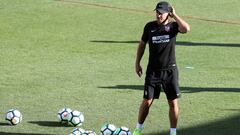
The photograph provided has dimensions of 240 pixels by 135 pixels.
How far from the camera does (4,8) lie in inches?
1024

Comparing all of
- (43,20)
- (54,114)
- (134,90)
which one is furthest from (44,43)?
(54,114)

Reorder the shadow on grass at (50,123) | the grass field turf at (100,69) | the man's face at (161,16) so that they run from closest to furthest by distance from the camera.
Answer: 1. the man's face at (161,16)
2. the shadow on grass at (50,123)
3. the grass field turf at (100,69)

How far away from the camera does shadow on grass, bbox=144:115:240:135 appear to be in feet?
35.0

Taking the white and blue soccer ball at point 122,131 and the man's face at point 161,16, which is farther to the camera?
the white and blue soccer ball at point 122,131

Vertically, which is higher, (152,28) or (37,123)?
(152,28)

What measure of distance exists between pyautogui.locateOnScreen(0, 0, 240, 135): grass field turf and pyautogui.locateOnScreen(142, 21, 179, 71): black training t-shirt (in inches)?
53.1

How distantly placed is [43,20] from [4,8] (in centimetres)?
315

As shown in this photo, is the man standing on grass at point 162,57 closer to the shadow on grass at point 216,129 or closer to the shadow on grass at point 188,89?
the shadow on grass at point 216,129

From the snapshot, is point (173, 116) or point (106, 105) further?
point (106, 105)

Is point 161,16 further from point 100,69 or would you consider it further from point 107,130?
point 100,69

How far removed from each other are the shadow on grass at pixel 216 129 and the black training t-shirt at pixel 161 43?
1346 millimetres

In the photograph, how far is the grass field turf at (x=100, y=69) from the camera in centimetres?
1159

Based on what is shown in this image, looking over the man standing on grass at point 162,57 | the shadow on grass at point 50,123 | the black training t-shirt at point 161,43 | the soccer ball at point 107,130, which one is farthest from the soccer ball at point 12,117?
the black training t-shirt at point 161,43

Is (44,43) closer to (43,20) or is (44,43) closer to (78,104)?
(43,20)
